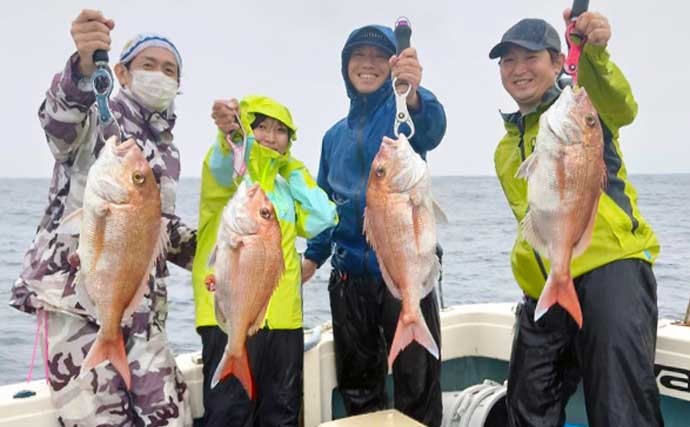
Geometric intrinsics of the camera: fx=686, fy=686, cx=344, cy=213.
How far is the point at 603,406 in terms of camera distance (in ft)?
10.5

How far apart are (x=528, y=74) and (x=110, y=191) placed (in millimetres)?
2155

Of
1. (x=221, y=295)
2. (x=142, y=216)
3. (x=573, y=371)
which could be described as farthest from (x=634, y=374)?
(x=142, y=216)

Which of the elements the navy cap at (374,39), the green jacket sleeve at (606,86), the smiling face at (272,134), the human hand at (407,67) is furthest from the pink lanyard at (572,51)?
the smiling face at (272,134)

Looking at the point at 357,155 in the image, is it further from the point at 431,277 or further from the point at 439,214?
the point at 431,277

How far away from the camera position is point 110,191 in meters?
2.66

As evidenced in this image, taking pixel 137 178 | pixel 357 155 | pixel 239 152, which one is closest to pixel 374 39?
pixel 357 155

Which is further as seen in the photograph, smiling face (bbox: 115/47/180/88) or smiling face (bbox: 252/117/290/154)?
smiling face (bbox: 252/117/290/154)

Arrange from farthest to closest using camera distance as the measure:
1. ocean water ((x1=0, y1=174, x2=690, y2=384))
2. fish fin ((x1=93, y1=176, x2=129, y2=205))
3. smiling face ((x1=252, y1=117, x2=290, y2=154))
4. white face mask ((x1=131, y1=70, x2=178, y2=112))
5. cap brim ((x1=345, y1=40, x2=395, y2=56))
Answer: ocean water ((x1=0, y1=174, x2=690, y2=384))
cap brim ((x1=345, y1=40, x2=395, y2=56))
smiling face ((x1=252, y1=117, x2=290, y2=154))
white face mask ((x1=131, y1=70, x2=178, y2=112))
fish fin ((x1=93, y1=176, x2=129, y2=205))

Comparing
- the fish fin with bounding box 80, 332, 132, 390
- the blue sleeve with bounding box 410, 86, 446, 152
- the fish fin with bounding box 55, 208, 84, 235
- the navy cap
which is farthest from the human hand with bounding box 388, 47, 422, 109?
the fish fin with bounding box 80, 332, 132, 390

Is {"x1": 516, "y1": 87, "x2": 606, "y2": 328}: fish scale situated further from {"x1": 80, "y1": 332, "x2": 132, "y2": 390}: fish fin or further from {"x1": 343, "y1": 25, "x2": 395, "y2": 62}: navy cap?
{"x1": 80, "y1": 332, "x2": 132, "y2": 390}: fish fin

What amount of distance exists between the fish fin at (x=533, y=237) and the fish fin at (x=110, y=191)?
171 centimetres

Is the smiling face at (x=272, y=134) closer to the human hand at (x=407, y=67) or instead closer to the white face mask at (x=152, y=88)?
the white face mask at (x=152, y=88)

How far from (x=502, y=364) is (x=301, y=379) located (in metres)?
1.83

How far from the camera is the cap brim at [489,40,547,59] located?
351cm
